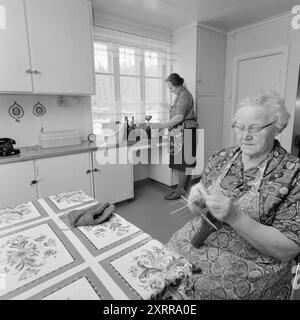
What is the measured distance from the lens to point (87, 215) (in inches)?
38.3

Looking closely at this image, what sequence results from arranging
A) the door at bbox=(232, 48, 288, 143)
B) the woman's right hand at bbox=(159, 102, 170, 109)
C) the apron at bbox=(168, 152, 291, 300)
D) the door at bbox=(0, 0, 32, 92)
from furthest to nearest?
the woman's right hand at bbox=(159, 102, 170, 109)
the door at bbox=(232, 48, 288, 143)
the door at bbox=(0, 0, 32, 92)
the apron at bbox=(168, 152, 291, 300)

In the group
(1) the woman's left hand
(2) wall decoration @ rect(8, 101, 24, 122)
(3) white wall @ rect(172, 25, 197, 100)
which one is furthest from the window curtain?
(1) the woman's left hand

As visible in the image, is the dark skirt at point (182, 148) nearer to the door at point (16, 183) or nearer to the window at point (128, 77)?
the window at point (128, 77)

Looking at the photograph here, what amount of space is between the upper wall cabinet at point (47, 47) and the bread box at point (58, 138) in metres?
0.45

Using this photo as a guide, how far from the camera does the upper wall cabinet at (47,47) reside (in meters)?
1.92

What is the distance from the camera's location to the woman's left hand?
2.64 feet

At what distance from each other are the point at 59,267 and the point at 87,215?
0.28 m

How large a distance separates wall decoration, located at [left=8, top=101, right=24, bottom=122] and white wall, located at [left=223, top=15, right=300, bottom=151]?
9.92ft

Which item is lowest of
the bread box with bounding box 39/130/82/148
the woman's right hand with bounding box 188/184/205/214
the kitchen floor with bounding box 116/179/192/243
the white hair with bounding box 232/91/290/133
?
the kitchen floor with bounding box 116/179/192/243

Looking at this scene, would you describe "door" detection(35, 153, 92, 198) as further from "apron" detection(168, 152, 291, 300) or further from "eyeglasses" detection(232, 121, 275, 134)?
"eyeglasses" detection(232, 121, 275, 134)

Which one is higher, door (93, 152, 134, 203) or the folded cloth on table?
the folded cloth on table

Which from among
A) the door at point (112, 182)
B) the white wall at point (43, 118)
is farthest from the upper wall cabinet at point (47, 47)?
the door at point (112, 182)

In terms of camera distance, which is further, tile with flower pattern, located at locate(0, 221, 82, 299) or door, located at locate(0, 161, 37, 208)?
door, located at locate(0, 161, 37, 208)
